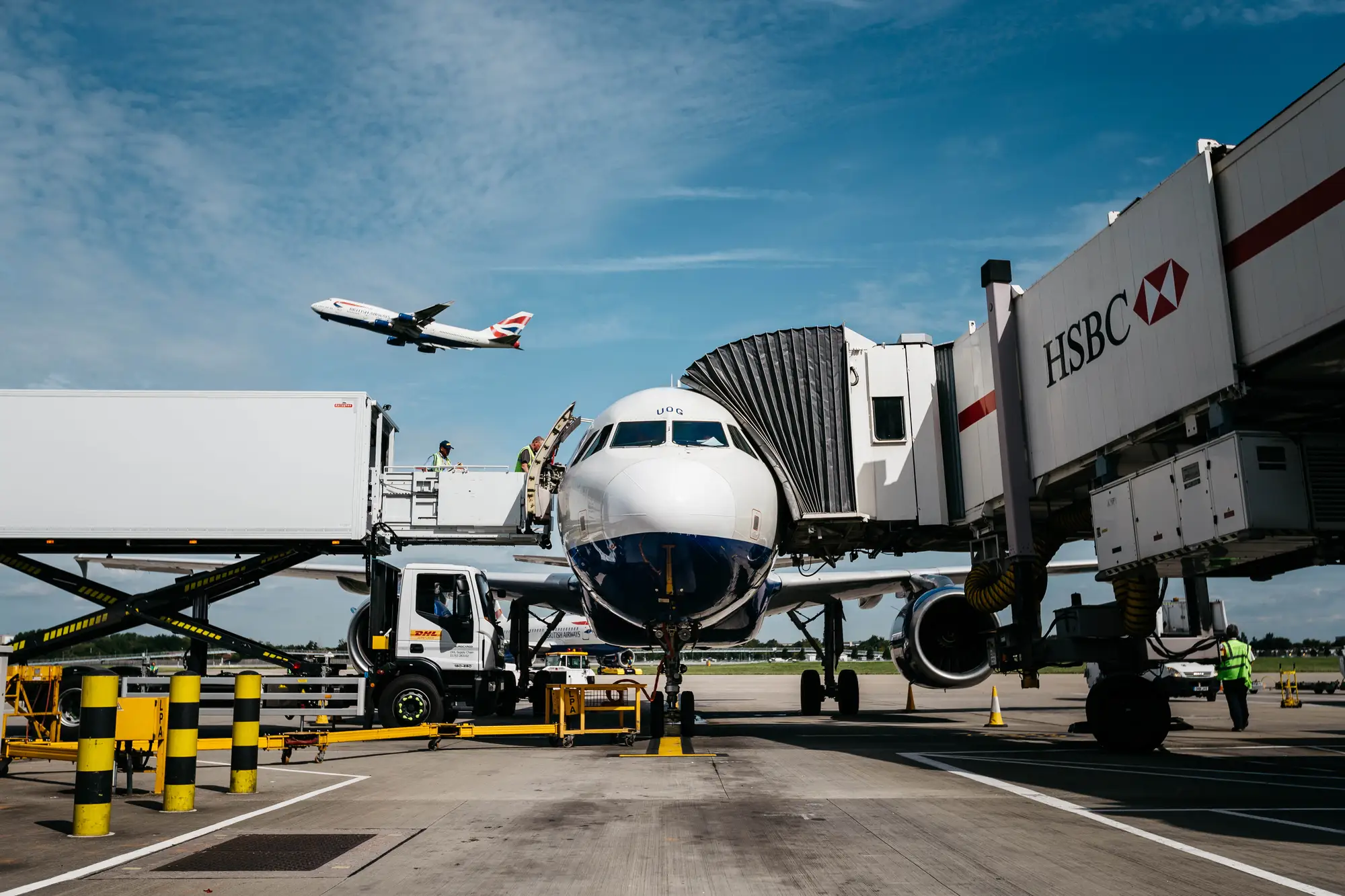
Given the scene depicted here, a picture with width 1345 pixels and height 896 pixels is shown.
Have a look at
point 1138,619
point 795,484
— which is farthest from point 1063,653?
point 795,484

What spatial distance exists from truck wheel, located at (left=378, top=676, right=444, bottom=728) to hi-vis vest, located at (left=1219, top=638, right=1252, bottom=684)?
13274 mm

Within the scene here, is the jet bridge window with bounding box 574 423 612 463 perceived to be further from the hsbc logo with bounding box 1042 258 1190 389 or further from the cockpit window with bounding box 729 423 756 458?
the hsbc logo with bounding box 1042 258 1190 389

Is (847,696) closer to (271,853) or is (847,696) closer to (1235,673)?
(1235,673)

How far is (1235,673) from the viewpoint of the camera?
16.5 m

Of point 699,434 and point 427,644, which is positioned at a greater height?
point 699,434

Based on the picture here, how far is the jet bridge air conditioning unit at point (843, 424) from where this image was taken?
594 inches

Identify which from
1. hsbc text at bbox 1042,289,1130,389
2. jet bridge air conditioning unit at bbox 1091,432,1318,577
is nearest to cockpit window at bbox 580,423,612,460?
hsbc text at bbox 1042,289,1130,389

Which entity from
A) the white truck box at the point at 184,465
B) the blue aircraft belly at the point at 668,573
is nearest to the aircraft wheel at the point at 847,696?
the blue aircraft belly at the point at 668,573

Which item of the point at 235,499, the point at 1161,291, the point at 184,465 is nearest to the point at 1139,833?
the point at 1161,291

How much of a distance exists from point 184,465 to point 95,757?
1137cm

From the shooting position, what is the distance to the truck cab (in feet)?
53.1

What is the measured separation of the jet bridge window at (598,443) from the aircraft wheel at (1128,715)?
7157 millimetres

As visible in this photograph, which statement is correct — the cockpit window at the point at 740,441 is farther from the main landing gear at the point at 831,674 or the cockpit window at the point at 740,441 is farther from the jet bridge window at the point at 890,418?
the main landing gear at the point at 831,674

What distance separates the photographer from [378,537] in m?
18.0
